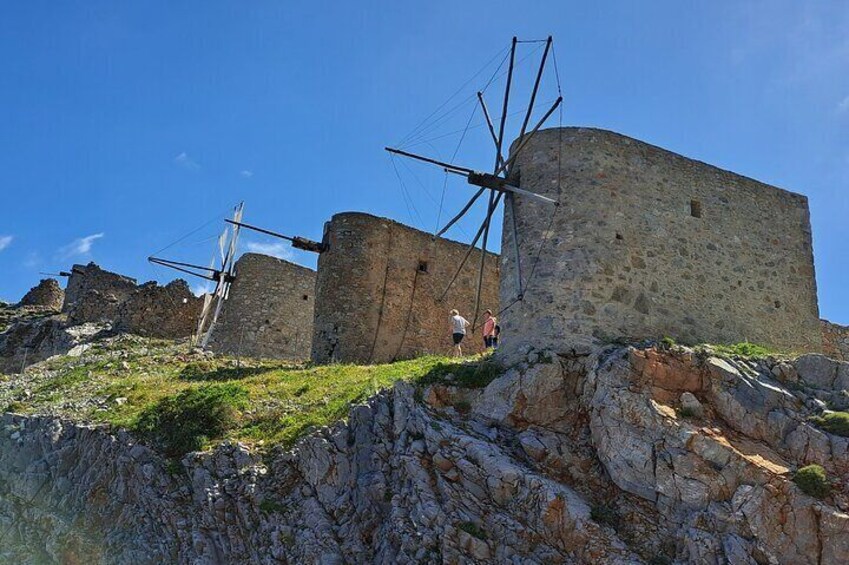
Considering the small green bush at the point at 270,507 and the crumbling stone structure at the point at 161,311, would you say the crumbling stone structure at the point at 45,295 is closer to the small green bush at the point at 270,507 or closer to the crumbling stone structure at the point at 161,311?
the crumbling stone structure at the point at 161,311

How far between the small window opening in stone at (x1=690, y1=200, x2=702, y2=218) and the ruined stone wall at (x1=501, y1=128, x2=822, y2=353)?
0.03 metres

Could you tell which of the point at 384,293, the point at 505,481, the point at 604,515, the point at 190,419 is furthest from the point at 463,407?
the point at 384,293

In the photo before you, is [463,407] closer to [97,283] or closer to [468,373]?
[468,373]

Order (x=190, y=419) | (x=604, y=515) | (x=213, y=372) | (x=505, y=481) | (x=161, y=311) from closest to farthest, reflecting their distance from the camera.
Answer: (x=604, y=515), (x=505, y=481), (x=190, y=419), (x=213, y=372), (x=161, y=311)

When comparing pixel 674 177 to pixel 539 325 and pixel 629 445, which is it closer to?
pixel 539 325

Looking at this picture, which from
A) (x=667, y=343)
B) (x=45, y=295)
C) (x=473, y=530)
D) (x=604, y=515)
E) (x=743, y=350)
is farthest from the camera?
(x=45, y=295)

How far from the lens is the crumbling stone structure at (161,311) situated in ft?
101

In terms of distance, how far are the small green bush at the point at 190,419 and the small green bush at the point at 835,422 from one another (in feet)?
37.7

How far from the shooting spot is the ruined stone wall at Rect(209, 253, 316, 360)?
99.2ft

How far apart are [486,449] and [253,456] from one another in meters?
4.71

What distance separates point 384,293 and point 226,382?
6.13 metres

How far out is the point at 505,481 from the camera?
44.2 ft

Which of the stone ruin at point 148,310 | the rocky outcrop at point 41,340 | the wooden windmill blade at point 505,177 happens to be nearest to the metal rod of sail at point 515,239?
the wooden windmill blade at point 505,177

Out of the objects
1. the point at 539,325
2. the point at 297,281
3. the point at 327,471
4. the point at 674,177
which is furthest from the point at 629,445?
the point at 297,281
